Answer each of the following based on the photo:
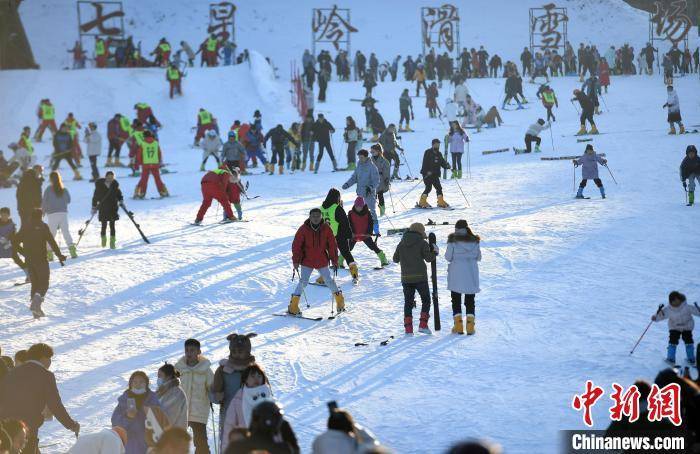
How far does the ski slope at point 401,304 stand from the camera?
734cm

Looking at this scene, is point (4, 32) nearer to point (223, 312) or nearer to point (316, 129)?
point (316, 129)

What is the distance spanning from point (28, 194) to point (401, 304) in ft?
17.8

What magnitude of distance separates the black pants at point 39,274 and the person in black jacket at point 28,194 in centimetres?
291

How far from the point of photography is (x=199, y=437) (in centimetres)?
609

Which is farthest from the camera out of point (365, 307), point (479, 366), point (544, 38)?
point (544, 38)

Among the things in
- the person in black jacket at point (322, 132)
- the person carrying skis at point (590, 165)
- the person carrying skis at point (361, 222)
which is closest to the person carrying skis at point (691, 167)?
the person carrying skis at point (590, 165)

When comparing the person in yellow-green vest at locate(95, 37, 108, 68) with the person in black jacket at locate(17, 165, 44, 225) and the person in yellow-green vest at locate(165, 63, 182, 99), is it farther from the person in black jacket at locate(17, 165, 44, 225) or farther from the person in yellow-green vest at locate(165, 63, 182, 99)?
the person in black jacket at locate(17, 165, 44, 225)

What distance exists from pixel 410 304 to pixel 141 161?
8.42 meters

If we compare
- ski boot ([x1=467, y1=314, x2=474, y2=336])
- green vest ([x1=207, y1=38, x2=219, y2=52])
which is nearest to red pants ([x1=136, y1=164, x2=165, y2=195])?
ski boot ([x1=467, y1=314, x2=474, y2=336])

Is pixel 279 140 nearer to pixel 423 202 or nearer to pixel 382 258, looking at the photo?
pixel 423 202

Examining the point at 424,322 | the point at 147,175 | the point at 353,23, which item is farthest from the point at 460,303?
the point at 353,23

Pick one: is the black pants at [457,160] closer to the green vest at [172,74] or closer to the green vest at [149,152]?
the green vest at [149,152]

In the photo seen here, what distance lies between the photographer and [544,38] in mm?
36969

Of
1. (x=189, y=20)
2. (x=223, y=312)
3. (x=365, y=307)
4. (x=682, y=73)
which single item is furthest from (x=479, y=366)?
(x=189, y=20)
